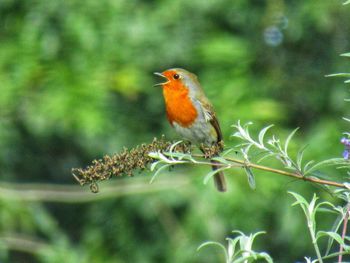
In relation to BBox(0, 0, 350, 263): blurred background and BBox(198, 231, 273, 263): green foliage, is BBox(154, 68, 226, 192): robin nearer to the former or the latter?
BBox(198, 231, 273, 263): green foliage

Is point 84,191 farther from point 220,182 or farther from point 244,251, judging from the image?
point 244,251

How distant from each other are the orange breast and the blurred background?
2843 millimetres

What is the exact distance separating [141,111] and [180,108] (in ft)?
15.3

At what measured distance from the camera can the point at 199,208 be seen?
8.97 meters

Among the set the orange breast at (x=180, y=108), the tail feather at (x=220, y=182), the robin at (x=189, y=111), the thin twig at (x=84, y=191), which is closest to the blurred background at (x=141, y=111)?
the thin twig at (x=84, y=191)

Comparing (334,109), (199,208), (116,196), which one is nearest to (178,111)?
(199,208)

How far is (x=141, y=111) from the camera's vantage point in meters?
10.2

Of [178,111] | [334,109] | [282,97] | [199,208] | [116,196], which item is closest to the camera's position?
[178,111]

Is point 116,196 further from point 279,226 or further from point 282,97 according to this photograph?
point 282,97

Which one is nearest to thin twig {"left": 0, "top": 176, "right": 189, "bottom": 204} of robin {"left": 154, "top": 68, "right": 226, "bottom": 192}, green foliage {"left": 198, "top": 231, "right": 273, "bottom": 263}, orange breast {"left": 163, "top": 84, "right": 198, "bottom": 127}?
robin {"left": 154, "top": 68, "right": 226, "bottom": 192}

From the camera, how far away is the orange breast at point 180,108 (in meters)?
5.53

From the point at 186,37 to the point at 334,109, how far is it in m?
1.70

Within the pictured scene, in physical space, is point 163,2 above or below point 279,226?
above

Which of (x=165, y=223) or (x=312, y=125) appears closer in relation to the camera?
(x=165, y=223)
